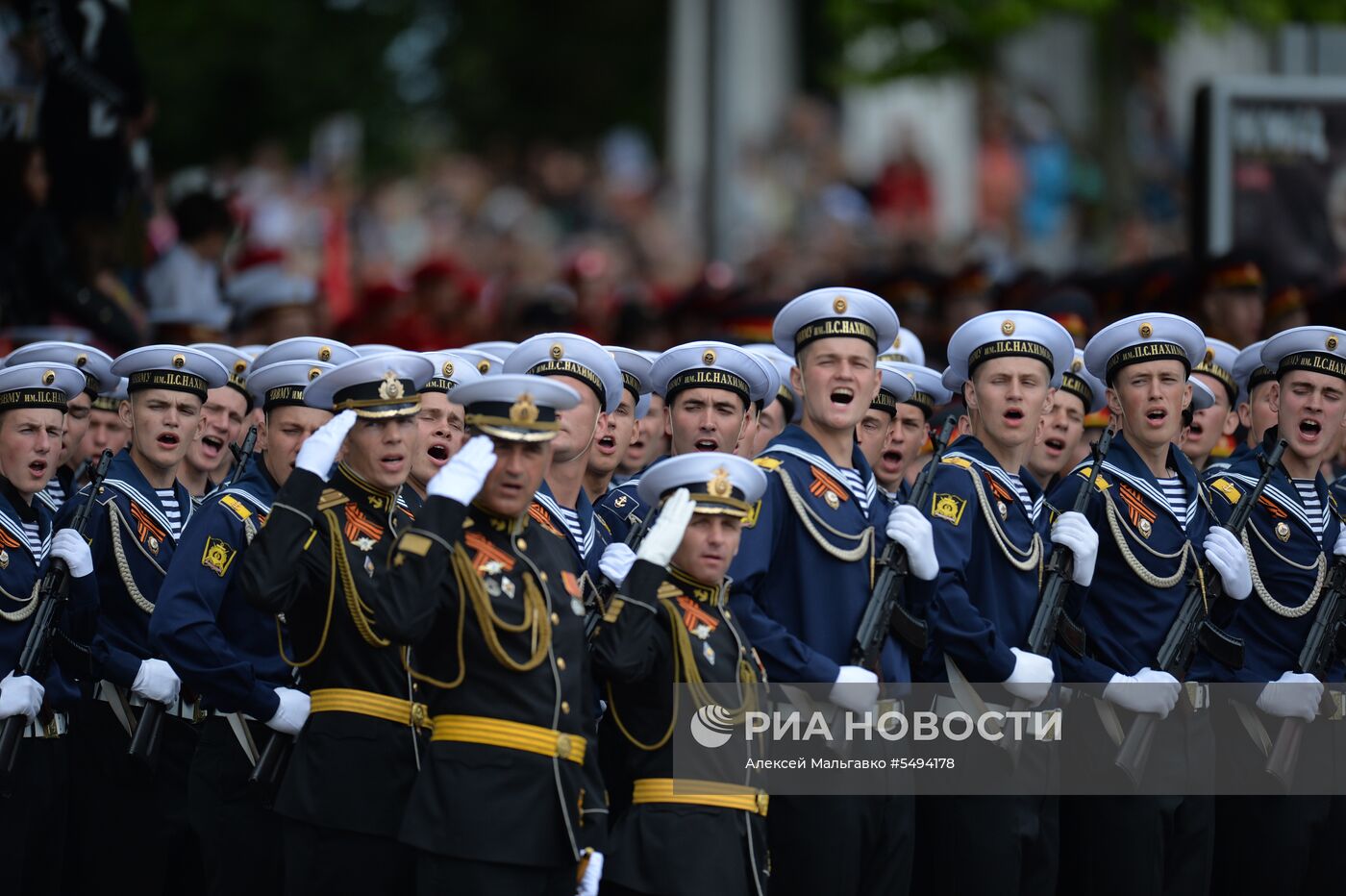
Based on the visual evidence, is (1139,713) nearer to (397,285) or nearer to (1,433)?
(1,433)

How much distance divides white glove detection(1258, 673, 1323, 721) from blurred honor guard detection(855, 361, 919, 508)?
1.82 m

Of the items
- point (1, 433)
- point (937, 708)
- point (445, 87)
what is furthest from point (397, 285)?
point (445, 87)

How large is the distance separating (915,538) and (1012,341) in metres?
1.03

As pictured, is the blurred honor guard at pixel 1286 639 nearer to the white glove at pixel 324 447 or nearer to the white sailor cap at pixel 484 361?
the white sailor cap at pixel 484 361

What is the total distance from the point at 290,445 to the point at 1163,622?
3.40 m

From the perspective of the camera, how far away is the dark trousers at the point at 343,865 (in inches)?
300

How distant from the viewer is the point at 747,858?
743 centimetres

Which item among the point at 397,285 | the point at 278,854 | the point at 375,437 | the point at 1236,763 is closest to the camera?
the point at 375,437

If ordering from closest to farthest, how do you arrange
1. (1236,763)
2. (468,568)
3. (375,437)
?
(468,568) < (375,437) < (1236,763)

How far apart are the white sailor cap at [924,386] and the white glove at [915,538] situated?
1.62 meters

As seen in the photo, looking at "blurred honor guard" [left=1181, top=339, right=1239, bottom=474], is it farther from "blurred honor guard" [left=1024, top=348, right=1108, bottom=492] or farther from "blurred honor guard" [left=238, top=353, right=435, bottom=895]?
"blurred honor guard" [left=238, top=353, right=435, bottom=895]

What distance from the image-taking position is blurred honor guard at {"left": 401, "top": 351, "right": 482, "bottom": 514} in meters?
8.85

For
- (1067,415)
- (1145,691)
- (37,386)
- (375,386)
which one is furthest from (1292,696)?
(37,386)

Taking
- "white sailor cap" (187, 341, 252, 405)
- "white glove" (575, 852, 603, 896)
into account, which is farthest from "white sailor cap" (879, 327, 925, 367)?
"white glove" (575, 852, 603, 896)
